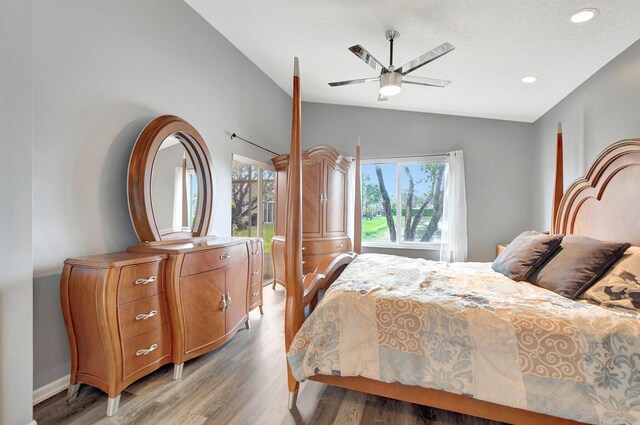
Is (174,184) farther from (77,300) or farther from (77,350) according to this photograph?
(77,350)

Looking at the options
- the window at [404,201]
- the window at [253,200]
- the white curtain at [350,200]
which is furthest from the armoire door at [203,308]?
the window at [404,201]

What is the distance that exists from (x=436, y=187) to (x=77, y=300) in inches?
175

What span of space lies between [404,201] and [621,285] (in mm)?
3234

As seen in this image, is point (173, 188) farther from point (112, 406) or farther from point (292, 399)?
point (292, 399)

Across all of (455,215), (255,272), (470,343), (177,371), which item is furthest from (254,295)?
(455,215)

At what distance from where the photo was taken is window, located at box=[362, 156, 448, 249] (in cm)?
460

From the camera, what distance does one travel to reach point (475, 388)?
138 centimetres

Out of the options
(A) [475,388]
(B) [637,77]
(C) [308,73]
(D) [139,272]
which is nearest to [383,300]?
(A) [475,388]

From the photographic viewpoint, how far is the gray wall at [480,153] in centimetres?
412

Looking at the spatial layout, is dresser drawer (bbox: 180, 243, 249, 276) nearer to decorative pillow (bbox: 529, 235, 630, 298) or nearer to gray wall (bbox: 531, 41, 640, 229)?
decorative pillow (bbox: 529, 235, 630, 298)

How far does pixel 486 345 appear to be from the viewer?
1.38 metres

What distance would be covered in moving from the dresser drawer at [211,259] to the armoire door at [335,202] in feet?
5.75

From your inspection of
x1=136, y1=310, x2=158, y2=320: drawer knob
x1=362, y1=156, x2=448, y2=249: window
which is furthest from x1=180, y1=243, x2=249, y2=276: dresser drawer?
x1=362, y1=156, x2=448, y2=249: window

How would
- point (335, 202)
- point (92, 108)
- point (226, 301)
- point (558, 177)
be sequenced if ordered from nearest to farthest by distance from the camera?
point (92, 108)
point (226, 301)
point (558, 177)
point (335, 202)
